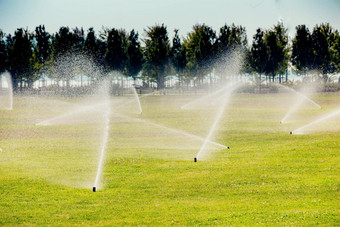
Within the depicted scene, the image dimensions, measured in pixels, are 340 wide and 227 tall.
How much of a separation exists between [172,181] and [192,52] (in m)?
91.8

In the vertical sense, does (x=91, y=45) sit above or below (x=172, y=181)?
above

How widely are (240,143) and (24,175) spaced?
12.5 meters

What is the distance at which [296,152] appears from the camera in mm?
20812

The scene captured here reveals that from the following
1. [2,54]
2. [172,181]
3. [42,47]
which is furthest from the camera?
[42,47]

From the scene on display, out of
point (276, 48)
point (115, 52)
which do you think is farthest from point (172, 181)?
point (115, 52)

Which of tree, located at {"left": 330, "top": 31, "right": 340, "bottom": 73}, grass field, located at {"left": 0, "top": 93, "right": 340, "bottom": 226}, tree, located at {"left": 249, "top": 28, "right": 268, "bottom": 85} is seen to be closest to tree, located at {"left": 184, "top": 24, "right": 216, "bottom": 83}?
tree, located at {"left": 249, "top": 28, "right": 268, "bottom": 85}

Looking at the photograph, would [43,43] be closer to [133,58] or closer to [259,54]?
[133,58]

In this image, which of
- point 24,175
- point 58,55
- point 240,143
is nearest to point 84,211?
point 24,175

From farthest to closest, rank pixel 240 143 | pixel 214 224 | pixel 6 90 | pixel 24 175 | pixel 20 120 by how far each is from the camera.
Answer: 1. pixel 6 90
2. pixel 20 120
3. pixel 240 143
4. pixel 24 175
5. pixel 214 224

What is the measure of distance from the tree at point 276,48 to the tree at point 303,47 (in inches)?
110

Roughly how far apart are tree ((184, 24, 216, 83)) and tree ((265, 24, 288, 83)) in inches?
512

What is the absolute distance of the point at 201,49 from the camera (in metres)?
102

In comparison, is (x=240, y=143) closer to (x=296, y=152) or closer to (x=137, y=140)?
(x=296, y=152)

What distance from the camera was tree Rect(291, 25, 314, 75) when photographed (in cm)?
10194
